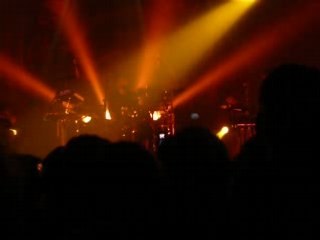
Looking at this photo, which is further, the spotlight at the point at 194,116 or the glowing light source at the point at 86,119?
the spotlight at the point at 194,116

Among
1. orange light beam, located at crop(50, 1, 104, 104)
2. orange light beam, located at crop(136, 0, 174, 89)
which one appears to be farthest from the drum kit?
orange light beam, located at crop(136, 0, 174, 89)

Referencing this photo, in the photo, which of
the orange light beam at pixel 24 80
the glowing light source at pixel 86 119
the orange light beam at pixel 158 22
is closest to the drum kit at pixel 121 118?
the glowing light source at pixel 86 119

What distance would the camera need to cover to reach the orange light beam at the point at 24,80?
926cm

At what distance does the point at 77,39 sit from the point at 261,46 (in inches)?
146

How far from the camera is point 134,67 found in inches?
391

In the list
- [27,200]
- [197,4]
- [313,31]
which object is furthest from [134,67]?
[27,200]

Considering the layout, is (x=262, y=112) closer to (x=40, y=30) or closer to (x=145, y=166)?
(x=145, y=166)

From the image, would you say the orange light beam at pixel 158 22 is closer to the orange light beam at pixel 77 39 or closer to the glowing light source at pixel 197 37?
the glowing light source at pixel 197 37

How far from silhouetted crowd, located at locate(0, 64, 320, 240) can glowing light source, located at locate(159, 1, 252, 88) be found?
836 cm

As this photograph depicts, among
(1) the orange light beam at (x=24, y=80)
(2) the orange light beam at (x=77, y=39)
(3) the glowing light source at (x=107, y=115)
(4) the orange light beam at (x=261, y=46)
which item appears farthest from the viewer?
(4) the orange light beam at (x=261, y=46)

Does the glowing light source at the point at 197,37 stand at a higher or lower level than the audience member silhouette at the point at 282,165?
higher

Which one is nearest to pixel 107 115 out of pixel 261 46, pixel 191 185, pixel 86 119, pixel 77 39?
pixel 86 119

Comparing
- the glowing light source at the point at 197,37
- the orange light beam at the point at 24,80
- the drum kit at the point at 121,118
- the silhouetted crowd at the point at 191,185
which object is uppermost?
the glowing light source at the point at 197,37

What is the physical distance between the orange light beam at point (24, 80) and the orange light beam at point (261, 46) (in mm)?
2784
